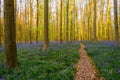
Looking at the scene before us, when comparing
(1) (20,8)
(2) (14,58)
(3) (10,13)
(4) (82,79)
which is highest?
(1) (20,8)

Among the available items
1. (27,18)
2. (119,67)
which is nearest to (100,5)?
(27,18)

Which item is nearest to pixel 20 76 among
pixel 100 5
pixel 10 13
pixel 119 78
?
pixel 10 13

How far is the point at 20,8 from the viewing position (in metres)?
56.7

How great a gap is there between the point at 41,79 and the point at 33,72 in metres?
1.50

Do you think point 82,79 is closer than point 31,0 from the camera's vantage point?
Yes

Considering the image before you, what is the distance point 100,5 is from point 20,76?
53333 millimetres

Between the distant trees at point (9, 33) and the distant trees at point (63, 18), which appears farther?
the distant trees at point (63, 18)

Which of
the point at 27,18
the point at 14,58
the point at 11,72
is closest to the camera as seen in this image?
the point at 11,72

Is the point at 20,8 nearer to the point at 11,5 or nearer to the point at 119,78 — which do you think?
the point at 11,5

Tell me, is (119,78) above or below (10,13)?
below

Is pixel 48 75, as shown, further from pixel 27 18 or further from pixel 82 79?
pixel 27 18

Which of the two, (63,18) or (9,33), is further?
(63,18)

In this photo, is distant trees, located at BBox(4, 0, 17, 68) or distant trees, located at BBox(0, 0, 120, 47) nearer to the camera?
distant trees, located at BBox(4, 0, 17, 68)

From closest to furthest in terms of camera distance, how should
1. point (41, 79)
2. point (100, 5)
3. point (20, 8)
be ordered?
1. point (41, 79)
2. point (20, 8)
3. point (100, 5)
